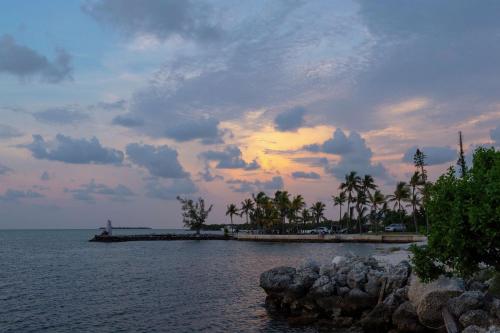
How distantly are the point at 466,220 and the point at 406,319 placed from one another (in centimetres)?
741

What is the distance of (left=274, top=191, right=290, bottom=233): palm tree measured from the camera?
5561 inches

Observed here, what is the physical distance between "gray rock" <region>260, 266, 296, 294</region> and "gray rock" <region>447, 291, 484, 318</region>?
440 inches

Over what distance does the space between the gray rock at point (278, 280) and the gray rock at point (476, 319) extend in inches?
473

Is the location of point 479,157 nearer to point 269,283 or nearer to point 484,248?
point 484,248

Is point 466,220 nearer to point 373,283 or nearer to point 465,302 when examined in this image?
point 465,302

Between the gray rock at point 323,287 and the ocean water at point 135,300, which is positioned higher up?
the gray rock at point 323,287

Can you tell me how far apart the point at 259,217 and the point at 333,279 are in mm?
123051

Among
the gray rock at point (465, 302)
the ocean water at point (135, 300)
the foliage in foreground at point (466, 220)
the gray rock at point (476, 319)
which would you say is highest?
the foliage in foreground at point (466, 220)

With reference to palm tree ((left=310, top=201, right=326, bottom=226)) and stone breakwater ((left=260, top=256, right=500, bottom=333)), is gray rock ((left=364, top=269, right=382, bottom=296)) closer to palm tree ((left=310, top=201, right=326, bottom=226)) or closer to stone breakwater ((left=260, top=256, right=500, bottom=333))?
stone breakwater ((left=260, top=256, right=500, bottom=333))

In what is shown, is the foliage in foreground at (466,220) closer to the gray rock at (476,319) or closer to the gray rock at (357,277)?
the gray rock at (476,319)

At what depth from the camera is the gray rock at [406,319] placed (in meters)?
22.9

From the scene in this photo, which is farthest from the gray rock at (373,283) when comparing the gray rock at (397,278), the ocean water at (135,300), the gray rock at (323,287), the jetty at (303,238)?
the jetty at (303,238)

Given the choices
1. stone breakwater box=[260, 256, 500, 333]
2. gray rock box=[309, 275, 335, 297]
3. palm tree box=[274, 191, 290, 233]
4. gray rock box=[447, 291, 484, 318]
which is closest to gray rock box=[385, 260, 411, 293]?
stone breakwater box=[260, 256, 500, 333]

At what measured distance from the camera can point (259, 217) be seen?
15188 cm
